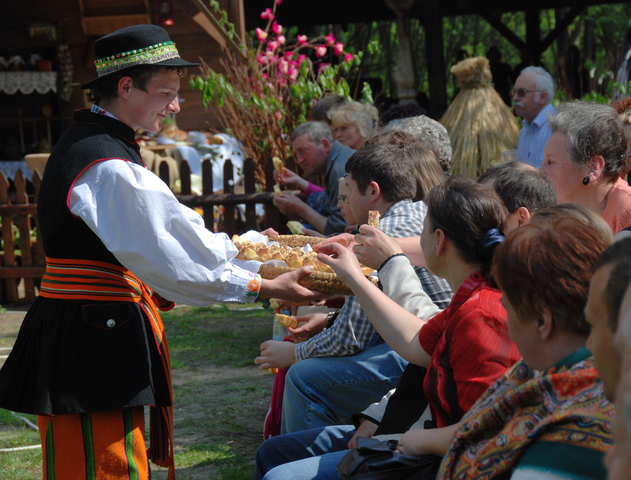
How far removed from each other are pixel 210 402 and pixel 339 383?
79.3 inches

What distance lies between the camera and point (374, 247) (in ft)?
8.03

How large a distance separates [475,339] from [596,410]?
525 mm

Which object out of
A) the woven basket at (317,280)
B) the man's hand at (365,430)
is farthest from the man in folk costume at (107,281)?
the man's hand at (365,430)

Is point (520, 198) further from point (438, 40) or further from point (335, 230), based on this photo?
point (438, 40)

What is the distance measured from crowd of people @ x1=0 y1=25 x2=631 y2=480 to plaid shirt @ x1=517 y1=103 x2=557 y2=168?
318 cm

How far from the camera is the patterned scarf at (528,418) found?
120 centimetres

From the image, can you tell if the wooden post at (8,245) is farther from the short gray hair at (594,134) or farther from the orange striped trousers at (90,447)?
the short gray hair at (594,134)

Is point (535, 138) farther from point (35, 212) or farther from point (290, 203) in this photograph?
point (35, 212)

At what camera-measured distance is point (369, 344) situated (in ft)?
8.75

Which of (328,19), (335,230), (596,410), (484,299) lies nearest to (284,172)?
(335,230)

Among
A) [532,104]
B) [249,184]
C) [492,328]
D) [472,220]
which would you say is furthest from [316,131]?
[492,328]

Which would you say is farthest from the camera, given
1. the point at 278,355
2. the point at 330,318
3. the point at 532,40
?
the point at 532,40

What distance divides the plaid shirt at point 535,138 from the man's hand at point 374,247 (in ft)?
12.4

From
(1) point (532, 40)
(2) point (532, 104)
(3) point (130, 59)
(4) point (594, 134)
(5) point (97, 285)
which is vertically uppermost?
(1) point (532, 40)
